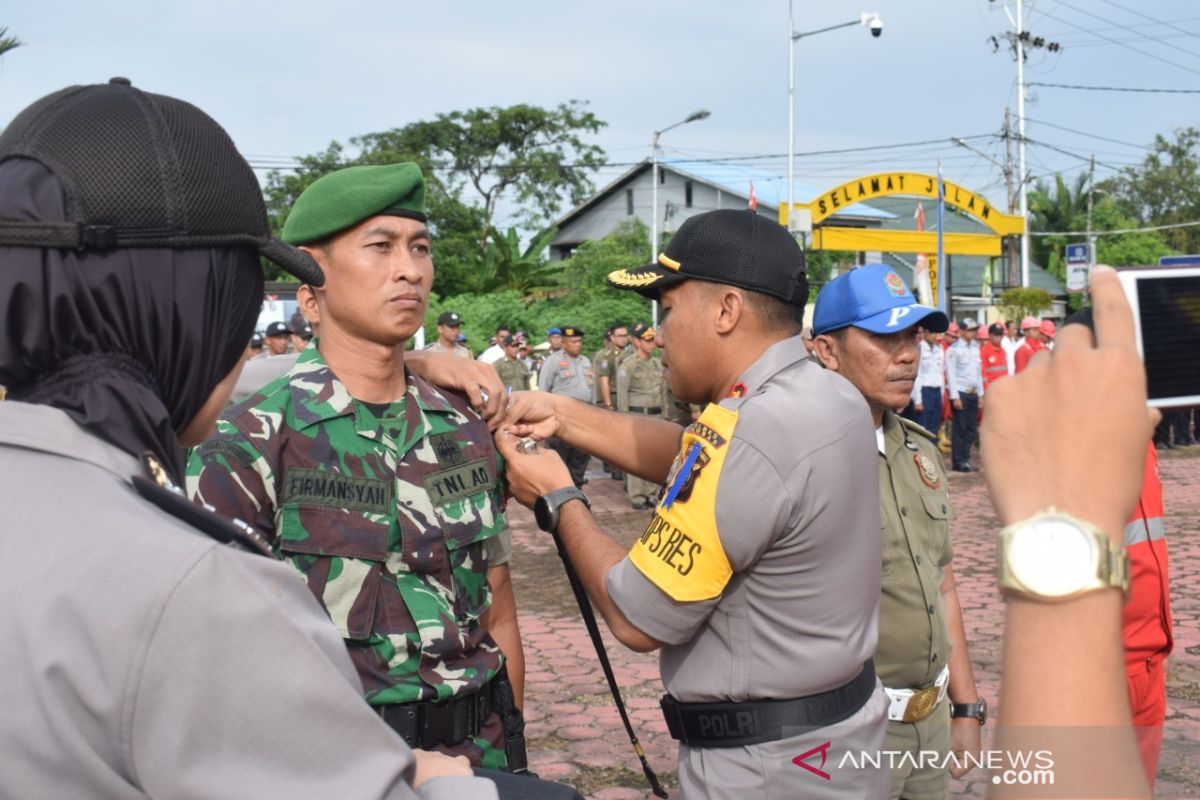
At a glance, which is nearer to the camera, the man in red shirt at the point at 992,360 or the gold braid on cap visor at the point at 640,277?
the gold braid on cap visor at the point at 640,277

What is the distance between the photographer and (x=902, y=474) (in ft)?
11.8

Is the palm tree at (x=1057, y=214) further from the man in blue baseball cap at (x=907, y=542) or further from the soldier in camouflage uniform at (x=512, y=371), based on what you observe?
the man in blue baseball cap at (x=907, y=542)

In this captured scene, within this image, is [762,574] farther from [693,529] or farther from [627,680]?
[627,680]

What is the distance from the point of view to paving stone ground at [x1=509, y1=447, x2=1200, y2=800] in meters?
5.00

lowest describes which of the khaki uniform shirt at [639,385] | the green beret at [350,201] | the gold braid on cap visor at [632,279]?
the khaki uniform shirt at [639,385]

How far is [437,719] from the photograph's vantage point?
254cm

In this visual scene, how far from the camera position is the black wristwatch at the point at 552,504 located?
9.23ft

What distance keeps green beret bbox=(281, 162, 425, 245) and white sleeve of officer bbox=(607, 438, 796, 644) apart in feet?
3.55

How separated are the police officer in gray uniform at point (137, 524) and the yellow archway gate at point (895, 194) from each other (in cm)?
2360

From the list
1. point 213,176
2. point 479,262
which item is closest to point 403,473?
point 213,176

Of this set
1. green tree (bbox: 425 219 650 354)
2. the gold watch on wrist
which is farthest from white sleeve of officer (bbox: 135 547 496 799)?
green tree (bbox: 425 219 650 354)

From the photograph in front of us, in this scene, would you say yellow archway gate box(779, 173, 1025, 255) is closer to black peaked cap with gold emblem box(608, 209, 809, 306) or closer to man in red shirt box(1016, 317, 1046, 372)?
man in red shirt box(1016, 317, 1046, 372)

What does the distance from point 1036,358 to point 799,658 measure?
4.68 ft

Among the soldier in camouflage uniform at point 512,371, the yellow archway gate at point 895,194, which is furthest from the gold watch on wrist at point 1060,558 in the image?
the yellow archway gate at point 895,194
